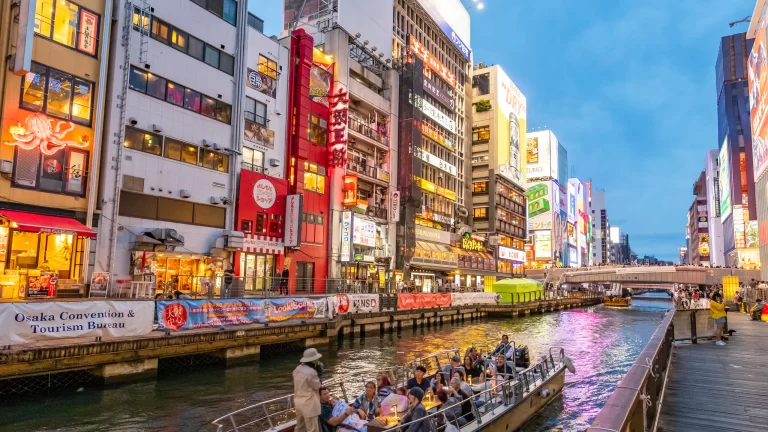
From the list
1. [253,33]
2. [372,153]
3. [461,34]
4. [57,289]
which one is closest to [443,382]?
[57,289]

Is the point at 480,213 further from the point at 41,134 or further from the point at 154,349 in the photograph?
the point at 154,349

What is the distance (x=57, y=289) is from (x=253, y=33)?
24859 millimetres

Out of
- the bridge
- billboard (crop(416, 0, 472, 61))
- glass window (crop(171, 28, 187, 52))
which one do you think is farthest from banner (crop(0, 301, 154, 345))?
the bridge

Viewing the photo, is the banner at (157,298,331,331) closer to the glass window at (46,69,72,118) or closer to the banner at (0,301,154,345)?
the banner at (0,301,154,345)

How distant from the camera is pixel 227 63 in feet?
127

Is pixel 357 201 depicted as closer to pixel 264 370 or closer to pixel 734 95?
pixel 264 370

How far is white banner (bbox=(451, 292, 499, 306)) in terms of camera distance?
165 ft

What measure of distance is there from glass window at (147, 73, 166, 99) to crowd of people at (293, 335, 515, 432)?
1081 inches

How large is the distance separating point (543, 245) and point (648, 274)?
4096cm

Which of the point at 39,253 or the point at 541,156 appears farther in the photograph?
the point at 541,156

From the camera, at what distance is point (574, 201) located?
172 meters

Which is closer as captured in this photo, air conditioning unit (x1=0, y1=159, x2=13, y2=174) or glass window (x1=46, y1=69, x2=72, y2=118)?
air conditioning unit (x1=0, y1=159, x2=13, y2=174)

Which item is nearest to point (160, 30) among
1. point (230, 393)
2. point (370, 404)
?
point (230, 393)

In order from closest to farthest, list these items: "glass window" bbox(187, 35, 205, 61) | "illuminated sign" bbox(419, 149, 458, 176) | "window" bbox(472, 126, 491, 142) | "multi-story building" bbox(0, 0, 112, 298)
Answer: "multi-story building" bbox(0, 0, 112, 298)
"glass window" bbox(187, 35, 205, 61)
"illuminated sign" bbox(419, 149, 458, 176)
"window" bbox(472, 126, 491, 142)
